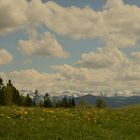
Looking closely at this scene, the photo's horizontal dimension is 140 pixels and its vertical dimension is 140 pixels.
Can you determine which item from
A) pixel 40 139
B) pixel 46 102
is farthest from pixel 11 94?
pixel 40 139

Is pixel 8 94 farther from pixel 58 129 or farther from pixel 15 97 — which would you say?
pixel 58 129

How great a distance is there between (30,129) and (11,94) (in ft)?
429

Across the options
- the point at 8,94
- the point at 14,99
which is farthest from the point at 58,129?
the point at 14,99

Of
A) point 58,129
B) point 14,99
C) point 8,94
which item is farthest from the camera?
point 14,99

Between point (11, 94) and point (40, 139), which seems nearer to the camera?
point (40, 139)

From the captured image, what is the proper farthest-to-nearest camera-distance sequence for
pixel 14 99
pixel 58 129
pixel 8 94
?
pixel 14 99 < pixel 8 94 < pixel 58 129

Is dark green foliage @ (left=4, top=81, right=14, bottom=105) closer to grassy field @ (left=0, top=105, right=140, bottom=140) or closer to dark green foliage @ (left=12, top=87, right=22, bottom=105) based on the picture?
dark green foliage @ (left=12, top=87, right=22, bottom=105)

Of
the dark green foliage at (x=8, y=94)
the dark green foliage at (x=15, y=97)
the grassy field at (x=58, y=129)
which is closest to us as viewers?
the grassy field at (x=58, y=129)

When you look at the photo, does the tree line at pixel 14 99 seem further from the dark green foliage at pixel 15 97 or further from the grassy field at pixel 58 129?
the grassy field at pixel 58 129

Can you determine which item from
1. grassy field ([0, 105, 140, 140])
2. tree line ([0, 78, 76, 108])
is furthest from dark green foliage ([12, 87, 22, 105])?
grassy field ([0, 105, 140, 140])

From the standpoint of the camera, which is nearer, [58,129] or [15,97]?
[58,129]

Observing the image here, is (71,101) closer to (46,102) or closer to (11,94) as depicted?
(46,102)

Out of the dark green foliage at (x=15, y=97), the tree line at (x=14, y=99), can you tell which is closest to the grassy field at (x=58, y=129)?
the tree line at (x=14, y=99)

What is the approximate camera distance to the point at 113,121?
94.6 ft
